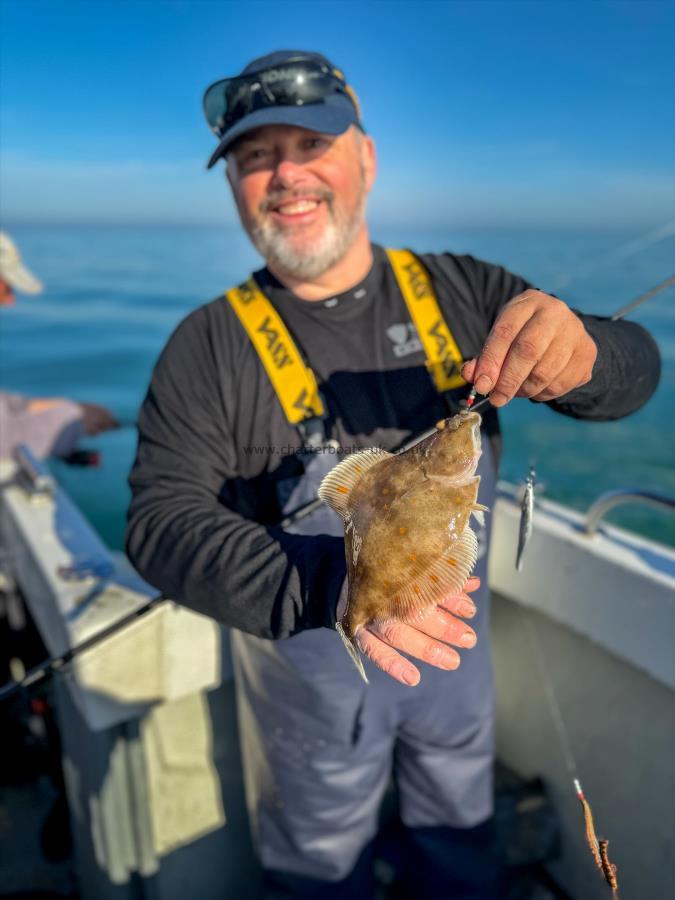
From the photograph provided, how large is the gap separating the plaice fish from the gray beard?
0.97m

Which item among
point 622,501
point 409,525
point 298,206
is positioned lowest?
point 622,501

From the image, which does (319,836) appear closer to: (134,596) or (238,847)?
(238,847)

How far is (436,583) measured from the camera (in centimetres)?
144

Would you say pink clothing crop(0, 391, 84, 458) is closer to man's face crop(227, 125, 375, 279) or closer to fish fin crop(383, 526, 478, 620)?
man's face crop(227, 125, 375, 279)

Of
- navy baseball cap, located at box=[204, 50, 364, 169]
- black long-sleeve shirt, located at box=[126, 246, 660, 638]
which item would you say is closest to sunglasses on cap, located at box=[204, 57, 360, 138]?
navy baseball cap, located at box=[204, 50, 364, 169]

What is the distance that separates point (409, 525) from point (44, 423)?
407cm

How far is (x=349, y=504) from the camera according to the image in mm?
1575

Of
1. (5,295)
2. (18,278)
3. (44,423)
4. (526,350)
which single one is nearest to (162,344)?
(18,278)

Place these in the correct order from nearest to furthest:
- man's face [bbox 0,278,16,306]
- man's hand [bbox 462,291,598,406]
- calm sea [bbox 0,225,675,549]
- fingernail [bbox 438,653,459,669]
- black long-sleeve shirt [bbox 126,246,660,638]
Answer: fingernail [bbox 438,653,459,669] → man's hand [bbox 462,291,598,406] → black long-sleeve shirt [bbox 126,246,660,638] → man's face [bbox 0,278,16,306] → calm sea [bbox 0,225,675,549]

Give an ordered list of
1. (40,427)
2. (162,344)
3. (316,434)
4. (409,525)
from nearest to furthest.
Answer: (409,525) → (316,434) → (40,427) → (162,344)

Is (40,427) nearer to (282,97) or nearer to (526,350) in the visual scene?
(282,97)

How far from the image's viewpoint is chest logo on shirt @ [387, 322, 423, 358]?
226 centimetres

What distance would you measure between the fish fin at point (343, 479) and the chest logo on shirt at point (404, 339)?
2.39 feet

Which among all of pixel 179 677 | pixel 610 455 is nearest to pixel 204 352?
pixel 179 677
